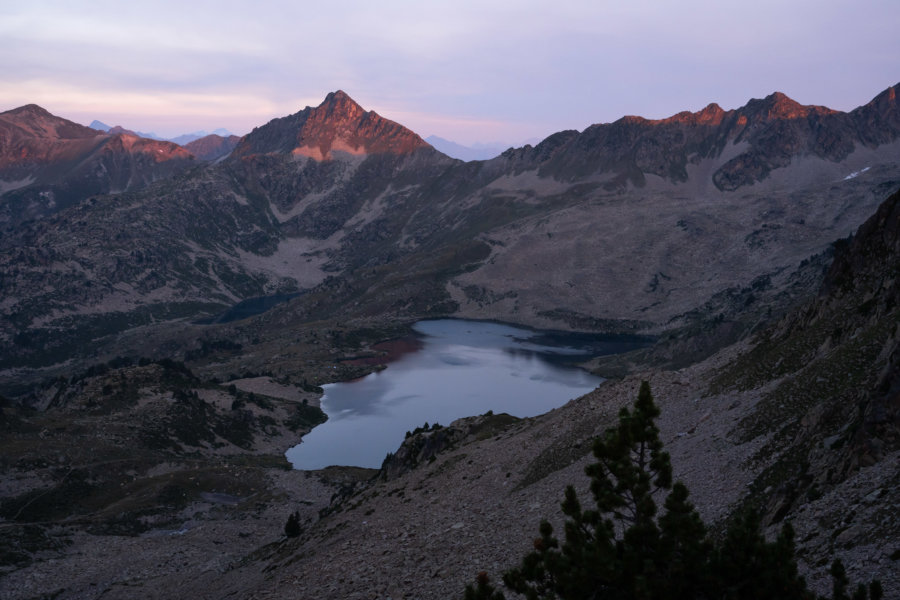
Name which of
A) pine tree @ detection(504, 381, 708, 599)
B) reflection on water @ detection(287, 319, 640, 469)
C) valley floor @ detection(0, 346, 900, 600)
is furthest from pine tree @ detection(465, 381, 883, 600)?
reflection on water @ detection(287, 319, 640, 469)

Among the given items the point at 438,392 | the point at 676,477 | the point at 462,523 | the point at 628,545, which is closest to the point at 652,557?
the point at 628,545

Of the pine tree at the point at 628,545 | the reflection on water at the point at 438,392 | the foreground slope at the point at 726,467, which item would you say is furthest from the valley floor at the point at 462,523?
the reflection on water at the point at 438,392

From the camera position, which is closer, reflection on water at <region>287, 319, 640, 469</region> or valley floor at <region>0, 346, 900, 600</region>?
valley floor at <region>0, 346, 900, 600</region>

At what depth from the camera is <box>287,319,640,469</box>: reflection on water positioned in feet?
383

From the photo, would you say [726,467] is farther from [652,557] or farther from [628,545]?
[628,545]

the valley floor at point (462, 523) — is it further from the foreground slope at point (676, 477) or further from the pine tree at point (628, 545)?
the pine tree at point (628, 545)

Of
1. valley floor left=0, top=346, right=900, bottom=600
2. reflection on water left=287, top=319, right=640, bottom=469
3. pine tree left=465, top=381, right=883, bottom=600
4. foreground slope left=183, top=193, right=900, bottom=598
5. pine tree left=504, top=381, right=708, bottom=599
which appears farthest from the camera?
reflection on water left=287, top=319, right=640, bottom=469

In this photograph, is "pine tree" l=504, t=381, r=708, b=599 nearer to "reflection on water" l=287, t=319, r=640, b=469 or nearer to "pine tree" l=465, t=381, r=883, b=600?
"pine tree" l=465, t=381, r=883, b=600

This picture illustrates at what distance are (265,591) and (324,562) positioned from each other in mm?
3263

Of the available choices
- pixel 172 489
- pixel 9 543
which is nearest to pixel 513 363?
pixel 172 489

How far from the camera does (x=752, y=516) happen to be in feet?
50.4

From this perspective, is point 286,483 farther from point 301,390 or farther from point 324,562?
point 301,390

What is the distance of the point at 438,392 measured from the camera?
494 feet

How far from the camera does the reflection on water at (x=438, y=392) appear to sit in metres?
117
